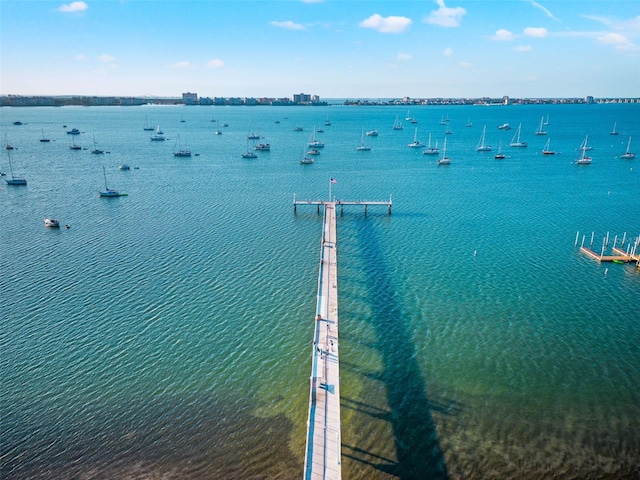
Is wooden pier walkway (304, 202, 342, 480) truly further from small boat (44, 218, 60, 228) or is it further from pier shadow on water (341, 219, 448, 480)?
small boat (44, 218, 60, 228)

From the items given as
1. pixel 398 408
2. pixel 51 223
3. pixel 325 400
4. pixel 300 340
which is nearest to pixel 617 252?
pixel 398 408

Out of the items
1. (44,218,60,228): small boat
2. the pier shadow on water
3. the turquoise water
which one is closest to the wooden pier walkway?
the turquoise water

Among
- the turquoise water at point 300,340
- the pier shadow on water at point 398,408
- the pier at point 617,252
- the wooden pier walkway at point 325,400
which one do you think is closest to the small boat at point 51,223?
A: the turquoise water at point 300,340

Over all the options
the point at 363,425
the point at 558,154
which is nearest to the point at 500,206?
the point at 363,425

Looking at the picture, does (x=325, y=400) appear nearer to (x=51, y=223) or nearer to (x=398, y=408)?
(x=398, y=408)

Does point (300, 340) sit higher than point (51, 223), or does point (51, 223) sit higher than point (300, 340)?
point (51, 223)
